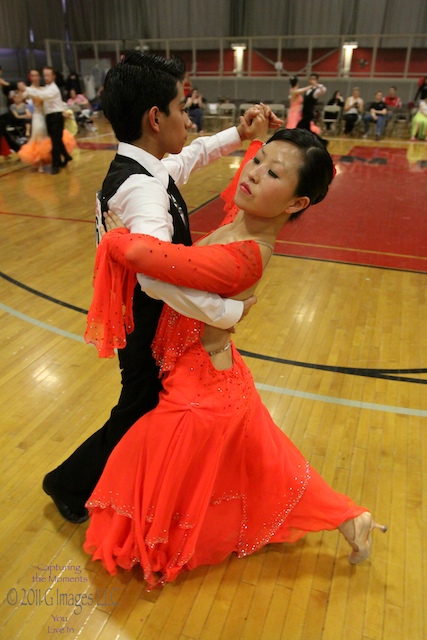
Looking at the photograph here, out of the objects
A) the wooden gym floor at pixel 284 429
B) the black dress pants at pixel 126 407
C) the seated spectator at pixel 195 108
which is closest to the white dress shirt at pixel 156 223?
the black dress pants at pixel 126 407

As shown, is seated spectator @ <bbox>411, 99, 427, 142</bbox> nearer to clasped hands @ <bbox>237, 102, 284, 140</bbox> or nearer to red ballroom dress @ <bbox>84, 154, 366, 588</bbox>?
clasped hands @ <bbox>237, 102, 284, 140</bbox>

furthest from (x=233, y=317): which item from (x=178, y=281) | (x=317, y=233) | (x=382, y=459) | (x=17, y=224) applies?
(x=17, y=224)

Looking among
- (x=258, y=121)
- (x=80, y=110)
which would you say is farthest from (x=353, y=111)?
(x=258, y=121)

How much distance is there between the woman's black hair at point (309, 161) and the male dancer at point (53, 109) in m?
6.91

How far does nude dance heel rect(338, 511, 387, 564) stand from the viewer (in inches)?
65.8

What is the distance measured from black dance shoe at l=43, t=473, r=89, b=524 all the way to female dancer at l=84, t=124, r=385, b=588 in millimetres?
183

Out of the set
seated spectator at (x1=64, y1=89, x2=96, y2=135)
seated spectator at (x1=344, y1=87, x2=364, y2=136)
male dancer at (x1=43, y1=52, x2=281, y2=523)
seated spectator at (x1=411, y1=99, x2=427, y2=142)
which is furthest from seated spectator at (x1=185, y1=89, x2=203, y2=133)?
male dancer at (x1=43, y1=52, x2=281, y2=523)

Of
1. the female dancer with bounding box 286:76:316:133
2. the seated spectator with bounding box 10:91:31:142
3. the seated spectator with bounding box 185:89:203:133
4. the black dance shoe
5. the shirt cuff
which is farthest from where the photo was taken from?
the seated spectator with bounding box 185:89:203:133

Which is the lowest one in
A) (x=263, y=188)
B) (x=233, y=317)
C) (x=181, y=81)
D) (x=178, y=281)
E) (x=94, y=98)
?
(x=94, y=98)

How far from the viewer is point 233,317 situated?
4.21 ft

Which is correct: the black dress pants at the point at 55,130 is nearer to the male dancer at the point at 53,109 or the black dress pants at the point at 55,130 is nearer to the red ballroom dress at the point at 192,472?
the male dancer at the point at 53,109

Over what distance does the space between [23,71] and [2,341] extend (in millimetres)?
17883

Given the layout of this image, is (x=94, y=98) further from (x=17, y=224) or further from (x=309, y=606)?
(x=309, y=606)

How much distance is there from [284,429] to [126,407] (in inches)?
40.9
